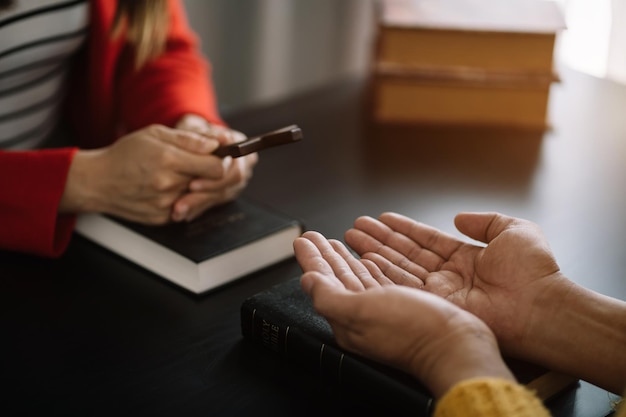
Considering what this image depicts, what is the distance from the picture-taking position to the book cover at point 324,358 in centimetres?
74

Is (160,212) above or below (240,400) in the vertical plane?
above

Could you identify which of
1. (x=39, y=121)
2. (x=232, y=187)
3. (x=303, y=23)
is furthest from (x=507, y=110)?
(x=303, y=23)

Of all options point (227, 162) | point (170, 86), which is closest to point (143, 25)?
point (170, 86)

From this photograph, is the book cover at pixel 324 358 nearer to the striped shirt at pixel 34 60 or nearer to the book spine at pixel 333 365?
the book spine at pixel 333 365

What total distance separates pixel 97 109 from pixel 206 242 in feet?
1.81

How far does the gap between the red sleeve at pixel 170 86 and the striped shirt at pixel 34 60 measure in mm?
114

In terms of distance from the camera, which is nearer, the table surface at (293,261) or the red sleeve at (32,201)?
the table surface at (293,261)

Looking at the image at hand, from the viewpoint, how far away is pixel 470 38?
142cm

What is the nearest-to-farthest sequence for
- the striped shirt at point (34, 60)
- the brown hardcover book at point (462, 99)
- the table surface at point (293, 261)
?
the table surface at point (293, 261)
the striped shirt at point (34, 60)
the brown hardcover book at point (462, 99)

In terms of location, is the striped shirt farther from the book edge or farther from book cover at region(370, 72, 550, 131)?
book cover at region(370, 72, 550, 131)

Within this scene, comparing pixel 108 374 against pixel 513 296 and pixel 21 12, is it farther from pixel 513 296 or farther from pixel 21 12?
pixel 21 12

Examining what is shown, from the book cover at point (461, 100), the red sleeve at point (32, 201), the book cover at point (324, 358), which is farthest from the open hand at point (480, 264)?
the book cover at point (461, 100)

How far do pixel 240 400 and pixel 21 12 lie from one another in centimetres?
74

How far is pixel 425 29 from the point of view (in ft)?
4.65
